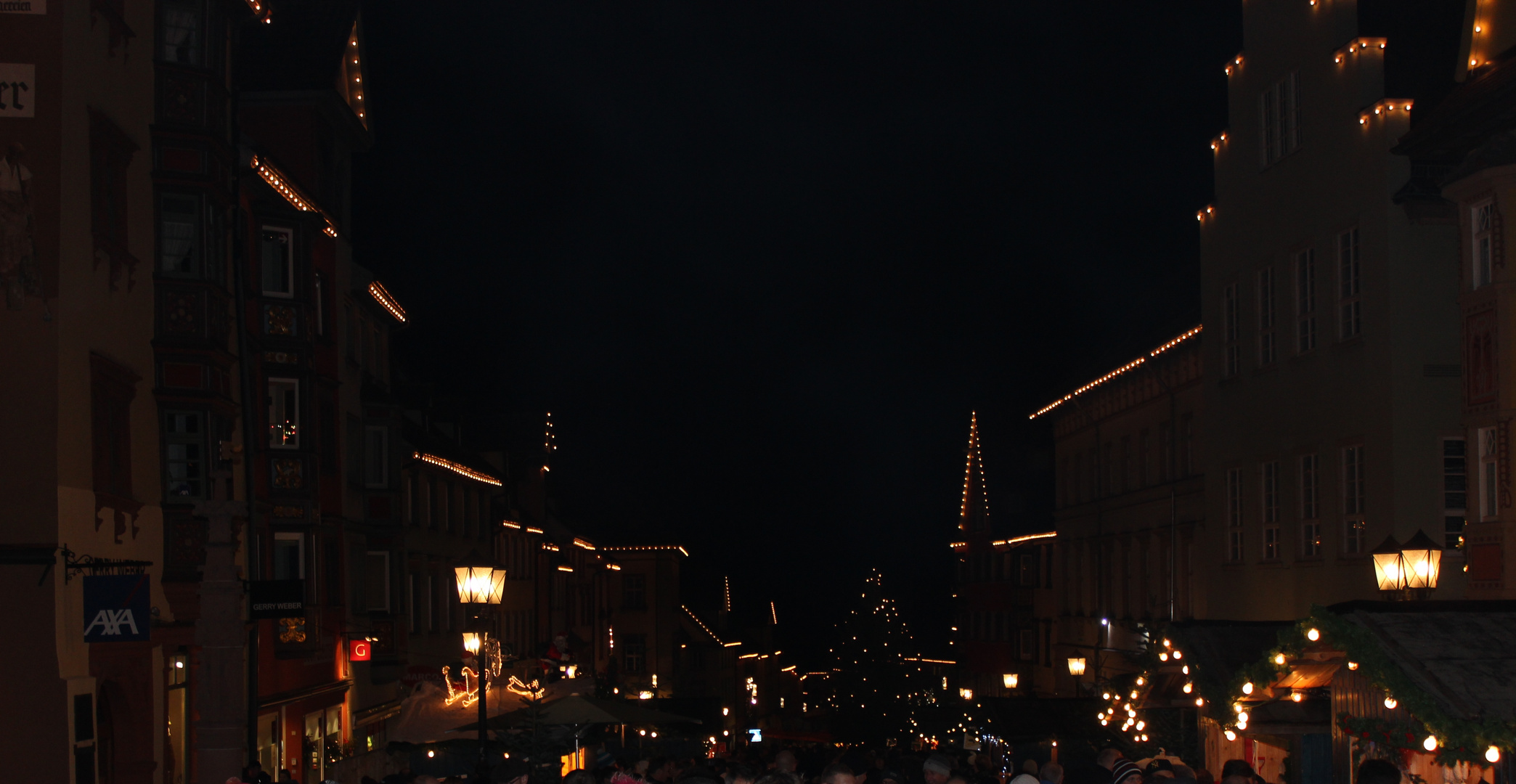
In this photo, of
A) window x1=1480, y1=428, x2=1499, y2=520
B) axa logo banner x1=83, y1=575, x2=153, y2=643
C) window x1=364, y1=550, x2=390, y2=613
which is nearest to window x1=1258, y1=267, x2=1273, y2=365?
window x1=1480, y1=428, x2=1499, y2=520

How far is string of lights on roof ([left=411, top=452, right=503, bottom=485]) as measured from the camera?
133 feet

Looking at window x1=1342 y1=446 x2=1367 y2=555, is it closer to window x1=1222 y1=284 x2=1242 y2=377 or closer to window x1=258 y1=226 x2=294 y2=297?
window x1=1222 y1=284 x2=1242 y2=377

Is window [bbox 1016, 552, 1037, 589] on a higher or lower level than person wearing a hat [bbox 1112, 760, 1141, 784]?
lower

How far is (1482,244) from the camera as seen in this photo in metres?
19.6

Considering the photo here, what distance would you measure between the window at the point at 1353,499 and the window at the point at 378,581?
2161cm

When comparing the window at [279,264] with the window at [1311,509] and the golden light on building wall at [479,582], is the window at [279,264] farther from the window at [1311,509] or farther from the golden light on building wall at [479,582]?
the window at [1311,509]

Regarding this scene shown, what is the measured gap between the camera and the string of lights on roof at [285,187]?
91.0 feet

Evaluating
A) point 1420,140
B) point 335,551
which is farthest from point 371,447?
point 1420,140

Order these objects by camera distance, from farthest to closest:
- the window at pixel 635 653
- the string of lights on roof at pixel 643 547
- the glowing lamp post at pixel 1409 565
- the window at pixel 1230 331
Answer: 1. the string of lights on roof at pixel 643 547
2. the window at pixel 635 653
3. the window at pixel 1230 331
4. the glowing lamp post at pixel 1409 565

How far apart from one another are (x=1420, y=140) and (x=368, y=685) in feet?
83.5

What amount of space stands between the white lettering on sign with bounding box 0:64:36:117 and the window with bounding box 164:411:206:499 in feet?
19.1

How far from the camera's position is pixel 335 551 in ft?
108

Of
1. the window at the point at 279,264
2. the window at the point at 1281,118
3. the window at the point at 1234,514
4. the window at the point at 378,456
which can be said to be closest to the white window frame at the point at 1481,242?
the window at the point at 1281,118

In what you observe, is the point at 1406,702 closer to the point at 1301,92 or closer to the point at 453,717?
the point at 1301,92
